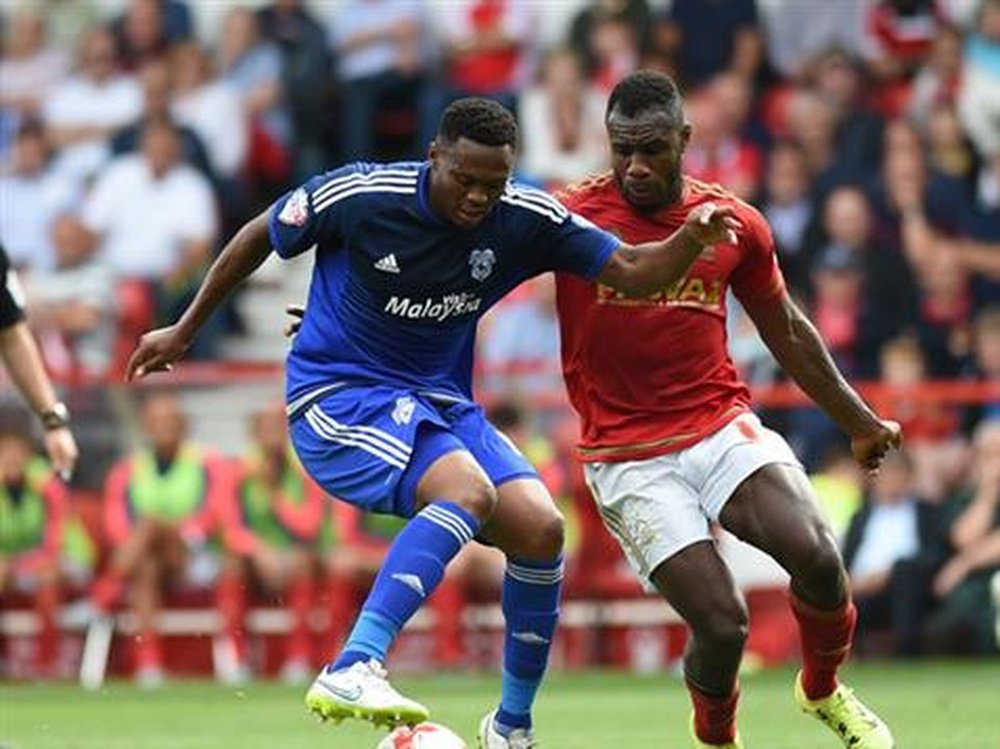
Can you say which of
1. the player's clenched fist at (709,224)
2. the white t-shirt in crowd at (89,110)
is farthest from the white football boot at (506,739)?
the white t-shirt in crowd at (89,110)

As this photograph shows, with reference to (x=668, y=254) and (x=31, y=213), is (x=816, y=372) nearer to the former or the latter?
(x=668, y=254)

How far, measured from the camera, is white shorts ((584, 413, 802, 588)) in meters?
11.2

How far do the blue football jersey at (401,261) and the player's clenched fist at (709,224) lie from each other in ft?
1.57

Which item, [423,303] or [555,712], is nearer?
[423,303]

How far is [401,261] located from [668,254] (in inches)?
37.6

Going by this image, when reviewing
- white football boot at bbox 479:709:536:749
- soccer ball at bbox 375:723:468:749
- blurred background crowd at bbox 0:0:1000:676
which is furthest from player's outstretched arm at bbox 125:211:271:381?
blurred background crowd at bbox 0:0:1000:676

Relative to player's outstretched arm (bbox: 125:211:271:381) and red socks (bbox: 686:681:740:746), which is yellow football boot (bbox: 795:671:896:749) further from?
player's outstretched arm (bbox: 125:211:271:381)

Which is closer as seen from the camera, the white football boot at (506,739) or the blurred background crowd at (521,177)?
the white football boot at (506,739)

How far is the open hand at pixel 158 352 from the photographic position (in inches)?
432

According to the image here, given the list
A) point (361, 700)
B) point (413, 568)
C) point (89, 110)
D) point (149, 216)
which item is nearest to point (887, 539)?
point (149, 216)

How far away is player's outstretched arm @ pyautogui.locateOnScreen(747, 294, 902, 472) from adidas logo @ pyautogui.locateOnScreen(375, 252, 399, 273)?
1515mm

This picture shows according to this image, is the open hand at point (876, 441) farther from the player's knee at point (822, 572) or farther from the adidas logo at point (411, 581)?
the adidas logo at point (411, 581)

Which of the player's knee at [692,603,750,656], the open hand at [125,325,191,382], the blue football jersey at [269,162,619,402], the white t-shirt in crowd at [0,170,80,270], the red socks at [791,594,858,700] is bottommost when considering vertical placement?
the white t-shirt in crowd at [0,170,80,270]

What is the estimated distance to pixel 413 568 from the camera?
1035cm
